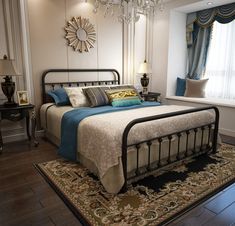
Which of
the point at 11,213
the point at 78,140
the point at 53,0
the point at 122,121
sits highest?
the point at 53,0

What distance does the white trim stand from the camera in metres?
3.52

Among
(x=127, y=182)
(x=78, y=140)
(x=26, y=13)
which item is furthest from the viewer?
(x=26, y=13)

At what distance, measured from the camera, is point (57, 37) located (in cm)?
389

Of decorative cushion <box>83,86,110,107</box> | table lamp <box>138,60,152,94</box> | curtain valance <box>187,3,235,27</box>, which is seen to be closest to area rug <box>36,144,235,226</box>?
decorative cushion <box>83,86,110,107</box>

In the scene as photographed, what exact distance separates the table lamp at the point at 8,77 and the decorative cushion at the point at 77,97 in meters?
0.84

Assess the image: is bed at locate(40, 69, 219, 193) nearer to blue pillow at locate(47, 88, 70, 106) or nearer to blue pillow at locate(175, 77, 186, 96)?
blue pillow at locate(47, 88, 70, 106)

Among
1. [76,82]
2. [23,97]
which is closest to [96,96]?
[76,82]

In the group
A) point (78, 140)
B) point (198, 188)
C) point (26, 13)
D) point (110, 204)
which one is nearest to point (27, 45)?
point (26, 13)

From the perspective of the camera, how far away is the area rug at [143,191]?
1861 millimetres

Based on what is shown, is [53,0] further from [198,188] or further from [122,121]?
[198,188]

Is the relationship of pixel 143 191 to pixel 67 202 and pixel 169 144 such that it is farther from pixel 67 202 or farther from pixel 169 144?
pixel 67 202

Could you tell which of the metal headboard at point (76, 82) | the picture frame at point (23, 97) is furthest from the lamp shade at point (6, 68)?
the metal headboard at point (76, 82)

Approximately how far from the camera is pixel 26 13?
11.7ft

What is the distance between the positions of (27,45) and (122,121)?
7.55ft
